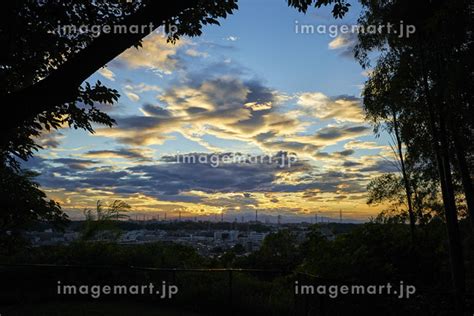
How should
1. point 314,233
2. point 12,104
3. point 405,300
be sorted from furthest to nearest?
1. point 314,233
2. point 405,300
3. point 12,104

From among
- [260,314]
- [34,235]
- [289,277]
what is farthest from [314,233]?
[34,235]

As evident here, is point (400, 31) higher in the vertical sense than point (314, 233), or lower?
higher

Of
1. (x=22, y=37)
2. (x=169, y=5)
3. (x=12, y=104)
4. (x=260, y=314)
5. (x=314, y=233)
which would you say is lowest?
(x=260, y=314)

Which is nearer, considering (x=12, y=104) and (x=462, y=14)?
(x=12, y=104)

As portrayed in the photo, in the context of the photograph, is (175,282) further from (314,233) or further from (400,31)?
(400,31)

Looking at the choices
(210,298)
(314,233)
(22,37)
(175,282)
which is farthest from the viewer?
(314,233)

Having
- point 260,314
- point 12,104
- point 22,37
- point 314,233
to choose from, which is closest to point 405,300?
point 260,314

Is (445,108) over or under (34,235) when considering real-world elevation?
over

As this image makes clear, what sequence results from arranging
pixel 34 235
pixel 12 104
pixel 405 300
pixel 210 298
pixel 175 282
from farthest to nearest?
pixel 175 282
pixel 210 298
pixel 34 235
pixel 405 300
pixel 12 104

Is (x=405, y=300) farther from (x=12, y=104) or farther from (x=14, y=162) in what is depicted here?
(x=14, y=162)
